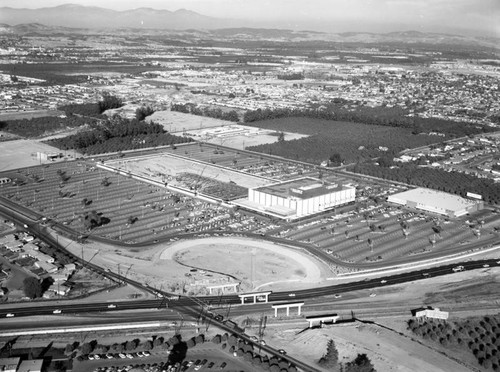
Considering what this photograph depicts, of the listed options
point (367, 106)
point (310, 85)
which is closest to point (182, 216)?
point (367, 106)

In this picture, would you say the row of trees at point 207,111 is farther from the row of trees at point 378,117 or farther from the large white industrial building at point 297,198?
the large white industrial building at point 297,198

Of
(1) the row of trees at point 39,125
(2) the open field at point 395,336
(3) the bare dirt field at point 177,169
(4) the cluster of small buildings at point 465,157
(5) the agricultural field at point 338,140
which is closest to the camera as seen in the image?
(2) the open field at point 395,336

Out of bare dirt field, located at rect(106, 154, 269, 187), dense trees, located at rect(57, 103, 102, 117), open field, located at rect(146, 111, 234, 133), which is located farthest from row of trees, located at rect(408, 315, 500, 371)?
dense trees, located at rect(57, 103, 102, 117)

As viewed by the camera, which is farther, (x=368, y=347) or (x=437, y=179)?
(x=437, y=179)

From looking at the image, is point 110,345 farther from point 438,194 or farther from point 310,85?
point 310,85

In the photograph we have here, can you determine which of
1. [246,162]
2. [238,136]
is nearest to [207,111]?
[238,136]

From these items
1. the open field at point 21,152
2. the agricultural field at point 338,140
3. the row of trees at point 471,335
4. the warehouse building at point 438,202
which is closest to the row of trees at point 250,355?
the row of trees at point 471,335

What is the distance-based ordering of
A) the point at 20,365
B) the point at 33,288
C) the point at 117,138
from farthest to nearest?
the point at 117,138, the point at 33,288, the point at 20,365

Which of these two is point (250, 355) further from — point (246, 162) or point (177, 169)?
point (246, 162)
